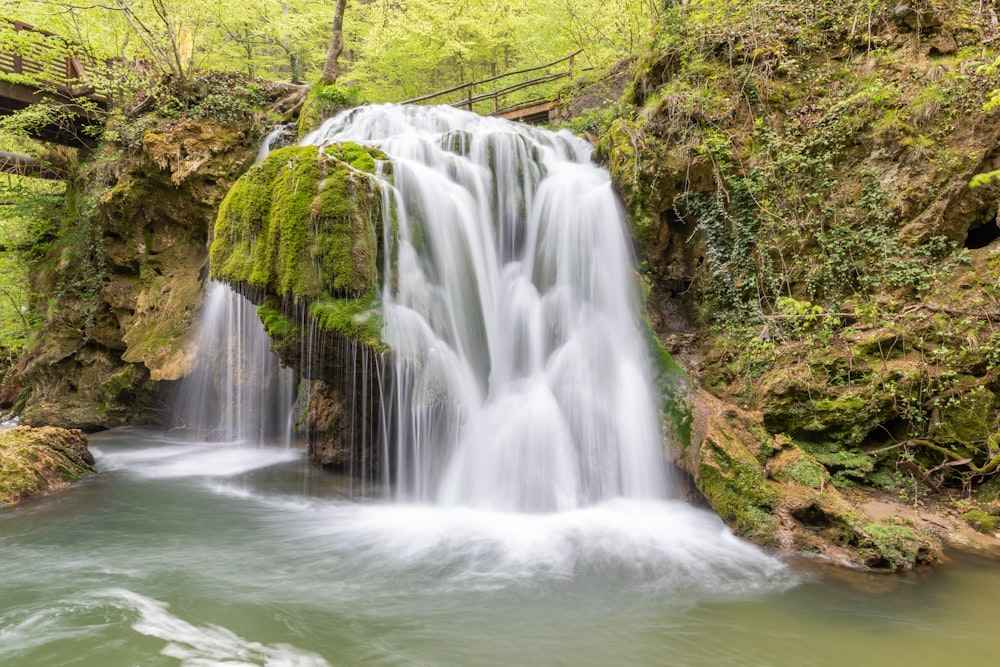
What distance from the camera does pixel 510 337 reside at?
24.1 feet

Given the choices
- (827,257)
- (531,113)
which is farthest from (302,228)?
(531,113)

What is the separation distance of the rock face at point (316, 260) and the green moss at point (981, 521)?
6320 millimetres

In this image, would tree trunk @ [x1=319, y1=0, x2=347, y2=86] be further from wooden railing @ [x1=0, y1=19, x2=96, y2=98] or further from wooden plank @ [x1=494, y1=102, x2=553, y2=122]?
wooden railing @ [x1=0, y1=19, x2=96, y2=98]

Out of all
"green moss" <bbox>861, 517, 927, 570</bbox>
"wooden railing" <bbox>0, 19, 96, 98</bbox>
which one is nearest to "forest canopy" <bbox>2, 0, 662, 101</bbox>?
"wooden railing" <bbox>0, 19, 96, 98</bbox>

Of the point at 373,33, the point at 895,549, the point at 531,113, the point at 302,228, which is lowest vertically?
the point at 895,549

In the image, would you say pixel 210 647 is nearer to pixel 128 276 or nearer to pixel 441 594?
pixel 441 594

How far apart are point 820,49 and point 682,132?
2256mm

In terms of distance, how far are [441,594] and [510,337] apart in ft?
12.9

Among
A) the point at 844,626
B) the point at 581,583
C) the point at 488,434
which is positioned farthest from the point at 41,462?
the point at 844,626

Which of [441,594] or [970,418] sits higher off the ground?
[970,418]

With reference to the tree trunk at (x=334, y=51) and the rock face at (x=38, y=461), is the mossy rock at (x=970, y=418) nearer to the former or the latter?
the rock face at (x=38, y=461)

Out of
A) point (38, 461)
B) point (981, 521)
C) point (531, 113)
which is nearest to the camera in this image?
point (981, 521)

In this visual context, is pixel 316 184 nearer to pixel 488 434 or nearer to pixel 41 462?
pixel 488 434

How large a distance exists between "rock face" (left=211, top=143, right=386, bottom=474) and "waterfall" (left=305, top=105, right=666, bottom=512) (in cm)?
33
